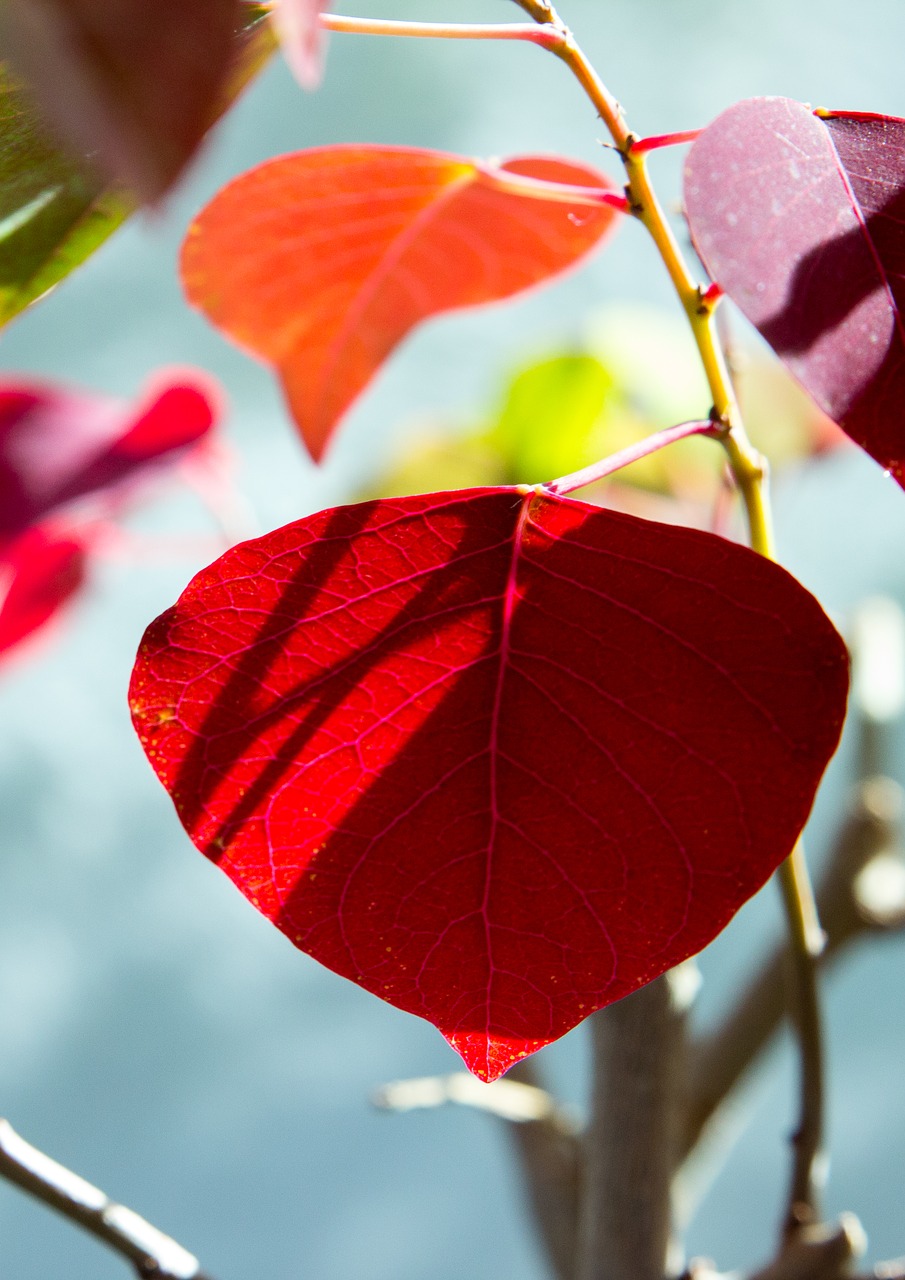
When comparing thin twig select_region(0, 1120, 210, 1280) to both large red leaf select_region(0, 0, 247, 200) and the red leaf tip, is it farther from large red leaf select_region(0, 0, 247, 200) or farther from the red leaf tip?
large red leaf select_region(0, 0, 247, 200)

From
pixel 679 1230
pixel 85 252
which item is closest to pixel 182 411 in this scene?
pixel 85 252

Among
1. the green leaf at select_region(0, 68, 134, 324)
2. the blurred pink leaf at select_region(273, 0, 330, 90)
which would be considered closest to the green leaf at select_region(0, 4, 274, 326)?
the green leaf at select_region(0, 68, 134, 324)

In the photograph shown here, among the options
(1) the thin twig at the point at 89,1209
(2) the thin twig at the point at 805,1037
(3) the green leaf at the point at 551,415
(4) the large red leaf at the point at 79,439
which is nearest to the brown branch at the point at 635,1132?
(2) the thin twig at the point at 805,1037

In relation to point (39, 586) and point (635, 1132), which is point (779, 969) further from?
point (39, 586)

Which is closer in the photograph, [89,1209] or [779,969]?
[89,1209]

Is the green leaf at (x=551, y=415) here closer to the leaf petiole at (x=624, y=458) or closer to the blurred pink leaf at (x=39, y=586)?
the blurred pink leaf at (x=39, y=586)

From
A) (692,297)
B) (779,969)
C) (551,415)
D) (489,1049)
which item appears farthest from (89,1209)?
(551,415)
